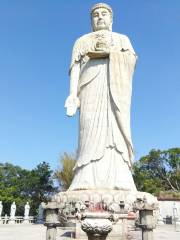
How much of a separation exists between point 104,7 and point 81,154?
4120mm

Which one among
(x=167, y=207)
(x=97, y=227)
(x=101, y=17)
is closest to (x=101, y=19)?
(x=101, y=17)

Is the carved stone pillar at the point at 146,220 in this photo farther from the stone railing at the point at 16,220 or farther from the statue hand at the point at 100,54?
the stone railing at the point at 16,220

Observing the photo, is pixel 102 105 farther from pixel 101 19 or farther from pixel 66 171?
pixel 66 171

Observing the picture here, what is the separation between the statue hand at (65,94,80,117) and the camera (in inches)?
345

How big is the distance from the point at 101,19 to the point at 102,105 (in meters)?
2.53

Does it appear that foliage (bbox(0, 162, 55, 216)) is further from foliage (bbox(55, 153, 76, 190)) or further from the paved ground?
the paved ground

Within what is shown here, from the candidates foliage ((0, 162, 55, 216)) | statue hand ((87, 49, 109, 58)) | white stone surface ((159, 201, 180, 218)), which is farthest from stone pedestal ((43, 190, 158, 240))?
foliage ((0, 162, 55, 216))

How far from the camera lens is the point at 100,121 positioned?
337 inches

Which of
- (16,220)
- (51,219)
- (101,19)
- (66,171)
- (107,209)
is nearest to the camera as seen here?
(51,219)

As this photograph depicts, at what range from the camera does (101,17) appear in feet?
31.6

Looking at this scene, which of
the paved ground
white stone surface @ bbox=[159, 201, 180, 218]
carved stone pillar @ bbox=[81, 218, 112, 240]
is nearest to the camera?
carved stone pillar @ bbox=[81, 218, 112, 240]

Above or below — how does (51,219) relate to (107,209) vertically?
below

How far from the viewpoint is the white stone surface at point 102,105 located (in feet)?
26.5

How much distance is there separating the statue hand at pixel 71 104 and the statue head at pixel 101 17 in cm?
212
